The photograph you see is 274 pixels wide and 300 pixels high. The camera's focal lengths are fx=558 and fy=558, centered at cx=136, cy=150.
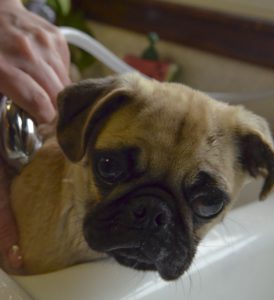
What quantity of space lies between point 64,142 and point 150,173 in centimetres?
12

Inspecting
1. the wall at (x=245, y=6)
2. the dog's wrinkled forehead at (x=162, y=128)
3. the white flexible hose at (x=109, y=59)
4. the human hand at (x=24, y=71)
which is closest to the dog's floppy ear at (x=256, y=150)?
the dog's wrinkled forehead at (x=162, y=128)

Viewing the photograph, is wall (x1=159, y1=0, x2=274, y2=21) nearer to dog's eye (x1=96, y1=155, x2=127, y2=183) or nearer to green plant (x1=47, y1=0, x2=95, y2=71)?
green plant (x1=47, y1=0, x2=95, y2=71)

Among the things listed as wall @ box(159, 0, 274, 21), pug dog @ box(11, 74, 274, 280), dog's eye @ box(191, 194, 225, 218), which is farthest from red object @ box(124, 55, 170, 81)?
dog's eye @ box(191, 194, 225, 218)

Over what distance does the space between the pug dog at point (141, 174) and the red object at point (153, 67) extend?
0.60m

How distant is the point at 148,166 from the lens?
2.23 feet

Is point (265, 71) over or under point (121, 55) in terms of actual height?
over

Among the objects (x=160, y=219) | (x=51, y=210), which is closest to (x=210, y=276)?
(x=160, y=219)

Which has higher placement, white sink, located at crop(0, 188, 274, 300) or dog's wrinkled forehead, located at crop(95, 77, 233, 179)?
dog's wrinkled forehead, located at crop(95, 77, 233, 179)

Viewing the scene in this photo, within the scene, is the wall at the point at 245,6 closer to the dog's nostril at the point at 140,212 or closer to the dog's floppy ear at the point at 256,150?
the dog's floppy ear at the point at 256,150

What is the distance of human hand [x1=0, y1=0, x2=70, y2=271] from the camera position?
2.51 feet

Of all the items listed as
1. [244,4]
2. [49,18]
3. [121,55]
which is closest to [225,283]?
[244,4]

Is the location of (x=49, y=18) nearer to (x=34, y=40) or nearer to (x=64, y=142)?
(x=34, y=40)

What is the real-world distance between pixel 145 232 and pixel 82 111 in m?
0.18

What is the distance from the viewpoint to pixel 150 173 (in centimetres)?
69
